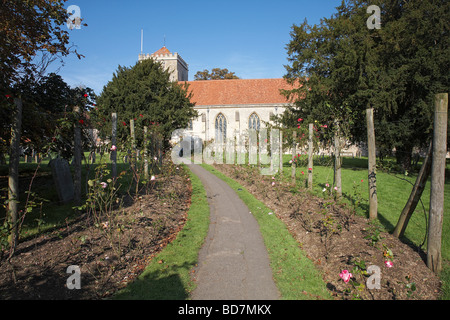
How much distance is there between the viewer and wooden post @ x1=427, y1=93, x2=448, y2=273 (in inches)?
170

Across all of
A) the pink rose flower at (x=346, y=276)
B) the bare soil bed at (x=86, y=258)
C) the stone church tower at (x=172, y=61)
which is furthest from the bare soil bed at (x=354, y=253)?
the stone church tower at (x=172, y=61)

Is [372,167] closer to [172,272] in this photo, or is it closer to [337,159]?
[337,159]

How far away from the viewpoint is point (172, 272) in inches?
175

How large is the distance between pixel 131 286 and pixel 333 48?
70.5 feet

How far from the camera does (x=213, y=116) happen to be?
42844 millimetres

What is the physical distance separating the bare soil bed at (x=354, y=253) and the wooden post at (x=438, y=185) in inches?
9.5

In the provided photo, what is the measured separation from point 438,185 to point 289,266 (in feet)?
9.43

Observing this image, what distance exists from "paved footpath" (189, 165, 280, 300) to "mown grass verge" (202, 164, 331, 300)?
140 millimetres

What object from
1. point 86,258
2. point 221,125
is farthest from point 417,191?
point 221,125

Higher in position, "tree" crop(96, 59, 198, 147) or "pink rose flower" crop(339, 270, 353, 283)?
"tree" crop(96, 59, 198, 147)

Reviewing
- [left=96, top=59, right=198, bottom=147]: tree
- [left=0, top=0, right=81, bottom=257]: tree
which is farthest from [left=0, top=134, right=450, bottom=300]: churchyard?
[left=96, top=59, right=198, bottom=147]: tree

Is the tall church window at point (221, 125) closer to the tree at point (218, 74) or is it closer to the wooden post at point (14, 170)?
the tree at point (218, 74)

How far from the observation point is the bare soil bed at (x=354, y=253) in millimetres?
3754

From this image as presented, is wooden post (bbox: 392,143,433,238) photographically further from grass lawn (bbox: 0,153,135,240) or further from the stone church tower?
the stone church tower
